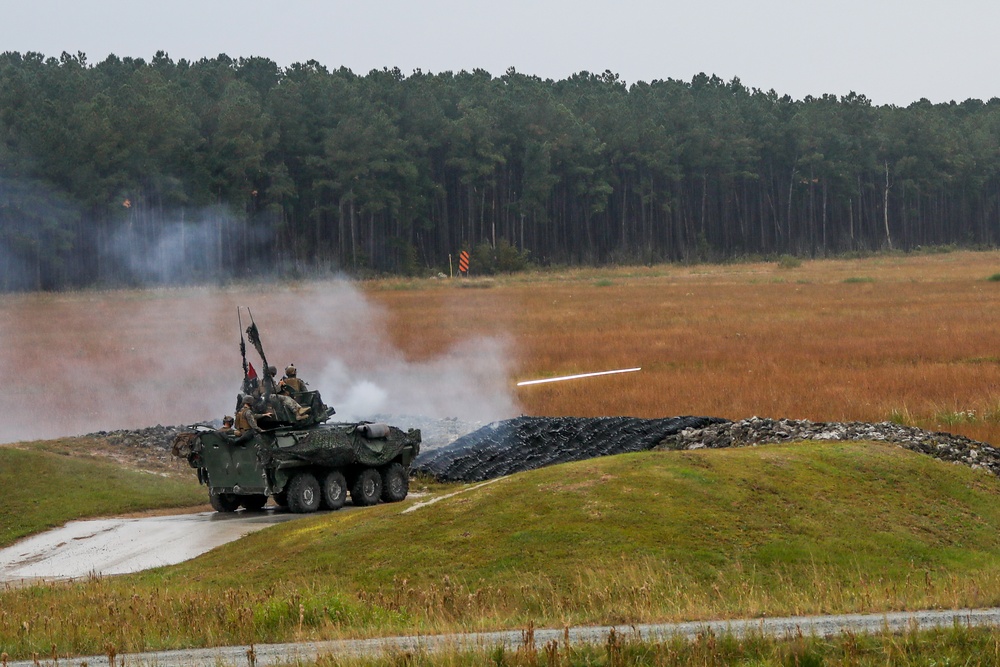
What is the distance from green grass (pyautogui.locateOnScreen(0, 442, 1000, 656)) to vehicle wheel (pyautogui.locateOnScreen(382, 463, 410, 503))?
450cm

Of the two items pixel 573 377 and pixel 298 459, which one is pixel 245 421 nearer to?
pixel 298 459

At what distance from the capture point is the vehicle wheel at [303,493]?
2533cm

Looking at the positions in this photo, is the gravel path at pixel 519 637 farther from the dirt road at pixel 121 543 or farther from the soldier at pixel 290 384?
the soldier at pixel 290 384

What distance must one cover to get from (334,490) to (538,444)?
4.62m

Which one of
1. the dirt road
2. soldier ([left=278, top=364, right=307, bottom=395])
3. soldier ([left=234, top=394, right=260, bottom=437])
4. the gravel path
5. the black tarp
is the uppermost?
soldier ([left=278, top=364, right=307, bottom=395])

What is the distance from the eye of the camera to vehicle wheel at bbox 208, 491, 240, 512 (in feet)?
85.6

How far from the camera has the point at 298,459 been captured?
25.2 meters

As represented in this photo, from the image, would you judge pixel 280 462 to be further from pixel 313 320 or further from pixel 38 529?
pixel 313 320

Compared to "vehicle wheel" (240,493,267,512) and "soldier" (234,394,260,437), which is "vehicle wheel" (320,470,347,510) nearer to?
"vehicle wheel" (240,493,267,512)

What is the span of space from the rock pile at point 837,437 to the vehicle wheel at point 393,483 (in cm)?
514

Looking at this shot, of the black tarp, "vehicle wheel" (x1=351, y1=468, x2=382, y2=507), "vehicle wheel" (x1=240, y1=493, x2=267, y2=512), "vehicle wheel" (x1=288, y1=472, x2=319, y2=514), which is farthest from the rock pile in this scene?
"vehicle wheel" (x1=240, y1=493, x2=267, y2=512)

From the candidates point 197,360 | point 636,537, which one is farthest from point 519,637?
point 197,360

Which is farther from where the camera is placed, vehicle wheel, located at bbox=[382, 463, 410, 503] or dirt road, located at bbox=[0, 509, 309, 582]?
vehicle wheel, located at bbox=[382, 463, 410, 503]

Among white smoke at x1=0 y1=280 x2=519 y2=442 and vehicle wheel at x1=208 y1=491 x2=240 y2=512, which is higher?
white smoke at x1=0 y1=280 x2=519 y2=442
